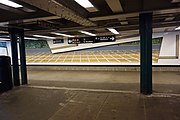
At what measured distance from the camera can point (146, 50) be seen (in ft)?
14.3

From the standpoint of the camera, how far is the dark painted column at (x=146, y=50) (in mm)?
4305

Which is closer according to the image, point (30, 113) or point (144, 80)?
point (30, 113)

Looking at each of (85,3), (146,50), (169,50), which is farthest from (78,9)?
(169,50)

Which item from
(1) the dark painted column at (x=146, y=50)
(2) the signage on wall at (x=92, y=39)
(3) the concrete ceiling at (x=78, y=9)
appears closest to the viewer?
(3) the concrete ceiling at (x=78, y=9)

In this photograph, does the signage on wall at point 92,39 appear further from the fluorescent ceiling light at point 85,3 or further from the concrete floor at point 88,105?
the fluorescent ceiling light at point 85,3

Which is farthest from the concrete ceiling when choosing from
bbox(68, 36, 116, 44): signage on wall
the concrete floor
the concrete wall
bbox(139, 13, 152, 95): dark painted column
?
bbox(68, 36, 116, 44): signage on wall

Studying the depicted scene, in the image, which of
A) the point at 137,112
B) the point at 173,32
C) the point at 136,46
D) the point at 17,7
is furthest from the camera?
the point at 136,46

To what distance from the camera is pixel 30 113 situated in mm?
3459

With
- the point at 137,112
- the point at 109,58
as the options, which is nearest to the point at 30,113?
the point at 137,112

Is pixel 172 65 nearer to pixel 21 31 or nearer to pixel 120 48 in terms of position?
pixel 120 48

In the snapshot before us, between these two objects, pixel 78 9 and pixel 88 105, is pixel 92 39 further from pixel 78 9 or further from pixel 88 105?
pixel 88 105

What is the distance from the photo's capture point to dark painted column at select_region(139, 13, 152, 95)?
4305 millimetres

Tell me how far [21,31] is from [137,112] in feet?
16.0

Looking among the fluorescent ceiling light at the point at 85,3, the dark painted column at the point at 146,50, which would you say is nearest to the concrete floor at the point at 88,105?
the dark painted column at the point at 146,50
